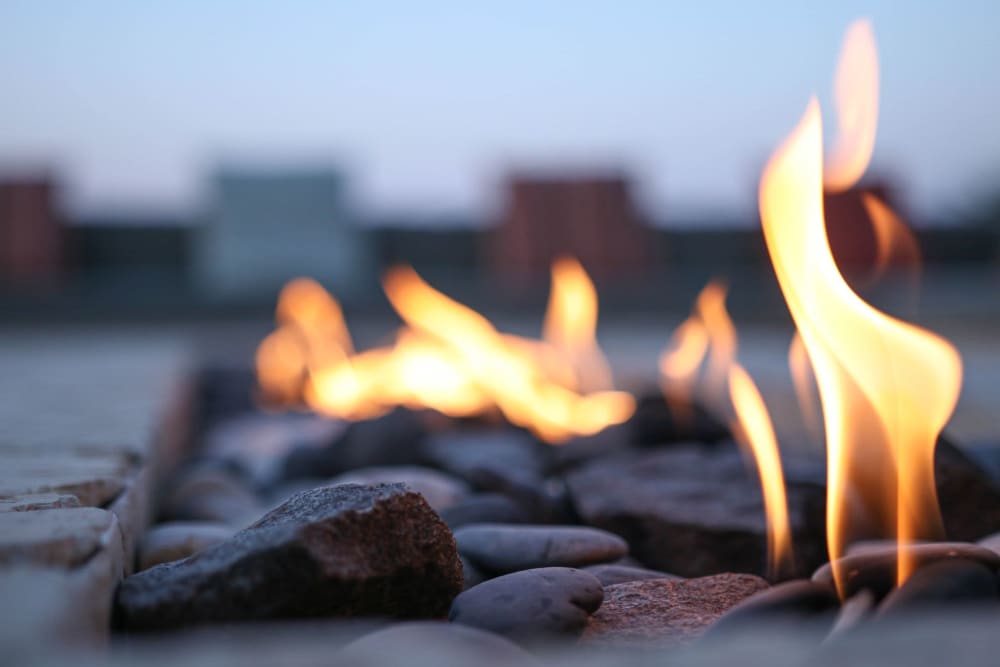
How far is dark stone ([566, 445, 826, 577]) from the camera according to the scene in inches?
65.2

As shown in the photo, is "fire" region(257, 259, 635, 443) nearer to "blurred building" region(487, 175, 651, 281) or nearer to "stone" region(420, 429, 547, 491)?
"stone" region(420, 429, 547, 491)

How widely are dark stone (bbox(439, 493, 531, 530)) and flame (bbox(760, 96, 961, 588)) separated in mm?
595

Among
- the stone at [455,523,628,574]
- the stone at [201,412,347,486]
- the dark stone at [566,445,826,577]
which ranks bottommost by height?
the stone at [201,412,347,486]

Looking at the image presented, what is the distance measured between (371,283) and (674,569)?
341 inches

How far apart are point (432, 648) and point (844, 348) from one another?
0.92m

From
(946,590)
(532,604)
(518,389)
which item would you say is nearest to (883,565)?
(946,590)

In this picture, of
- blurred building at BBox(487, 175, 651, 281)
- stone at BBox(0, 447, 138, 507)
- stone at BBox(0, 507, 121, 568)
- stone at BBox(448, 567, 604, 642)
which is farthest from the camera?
blurred building at BBox(487, 175, 651, 281)

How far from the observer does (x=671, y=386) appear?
117 inches

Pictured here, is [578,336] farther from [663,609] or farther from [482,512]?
[663,609]

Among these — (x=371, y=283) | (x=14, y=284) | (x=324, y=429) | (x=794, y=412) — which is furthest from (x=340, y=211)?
(x=794, y=412)

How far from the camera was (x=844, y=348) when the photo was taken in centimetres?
144

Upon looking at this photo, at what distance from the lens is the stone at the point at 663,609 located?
1.09 metres

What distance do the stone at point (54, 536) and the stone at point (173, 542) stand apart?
388 millimetres

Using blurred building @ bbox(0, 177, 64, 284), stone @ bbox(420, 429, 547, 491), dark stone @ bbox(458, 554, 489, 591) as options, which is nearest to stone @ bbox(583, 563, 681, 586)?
dark stone @ bbox(458, 554, 489, 591)
